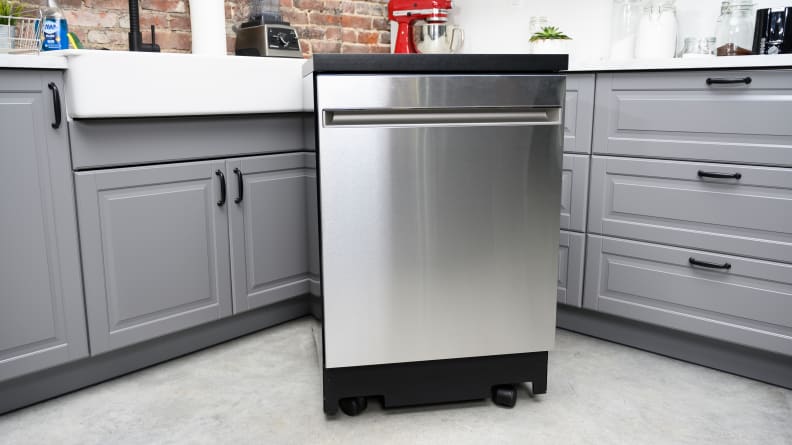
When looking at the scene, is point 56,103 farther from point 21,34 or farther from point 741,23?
point 741,23

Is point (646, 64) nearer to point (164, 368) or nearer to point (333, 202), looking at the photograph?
point (333, 202)

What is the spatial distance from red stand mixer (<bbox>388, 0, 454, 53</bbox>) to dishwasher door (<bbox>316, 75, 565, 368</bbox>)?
1361mm

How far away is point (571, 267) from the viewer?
237 centimetres

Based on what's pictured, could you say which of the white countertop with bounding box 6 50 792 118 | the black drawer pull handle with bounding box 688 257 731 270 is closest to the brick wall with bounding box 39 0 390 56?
the white countertop with bounding box 6 50 792 118

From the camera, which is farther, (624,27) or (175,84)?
(624,27)

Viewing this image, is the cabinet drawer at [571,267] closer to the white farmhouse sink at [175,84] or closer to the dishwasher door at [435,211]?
the dishwasher door at [435,211]

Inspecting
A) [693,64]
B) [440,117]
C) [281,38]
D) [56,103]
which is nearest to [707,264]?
[693,64]

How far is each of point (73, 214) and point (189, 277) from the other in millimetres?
431

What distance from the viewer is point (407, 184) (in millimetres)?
1668

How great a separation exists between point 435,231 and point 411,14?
1.57 metres

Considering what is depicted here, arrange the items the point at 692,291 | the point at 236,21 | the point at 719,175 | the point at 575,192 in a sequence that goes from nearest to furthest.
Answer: the point at 719,175
the point at 692,291
the point at 575,192
the point at 236,21

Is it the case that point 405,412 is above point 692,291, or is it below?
below

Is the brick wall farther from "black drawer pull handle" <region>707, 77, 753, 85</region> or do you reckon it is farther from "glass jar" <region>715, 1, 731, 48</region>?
"black drawer pull handle" <region>707, 77, 753, 85</region>

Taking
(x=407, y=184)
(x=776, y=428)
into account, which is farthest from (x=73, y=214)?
(x=776, y=428)
